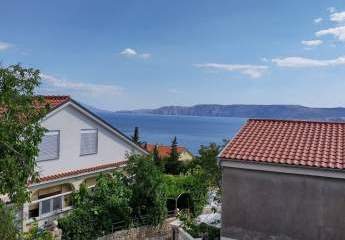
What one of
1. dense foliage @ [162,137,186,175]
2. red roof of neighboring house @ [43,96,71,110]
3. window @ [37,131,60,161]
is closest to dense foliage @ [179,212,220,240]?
window @ [37,131,60,161]

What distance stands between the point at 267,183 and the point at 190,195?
43.3 feet

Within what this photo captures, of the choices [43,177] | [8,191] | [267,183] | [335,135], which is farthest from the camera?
[43,177]

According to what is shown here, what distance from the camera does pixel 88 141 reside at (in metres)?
28.9

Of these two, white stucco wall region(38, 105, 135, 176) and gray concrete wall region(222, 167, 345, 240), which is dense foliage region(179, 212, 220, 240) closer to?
gray concrete wall region(222, 167, 345, 240)

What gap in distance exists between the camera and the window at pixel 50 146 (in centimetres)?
2453

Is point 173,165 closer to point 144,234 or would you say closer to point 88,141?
point 88,141

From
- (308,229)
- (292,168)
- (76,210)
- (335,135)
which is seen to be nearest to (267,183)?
(292,168)

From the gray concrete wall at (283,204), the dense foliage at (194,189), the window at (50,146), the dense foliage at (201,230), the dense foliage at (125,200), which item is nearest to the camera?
the gray concrete wall at (283,204)

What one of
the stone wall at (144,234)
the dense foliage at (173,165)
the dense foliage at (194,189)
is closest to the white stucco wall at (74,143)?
the dense foliage at (194,189)

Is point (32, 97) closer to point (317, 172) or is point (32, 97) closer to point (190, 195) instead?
point (317, 172)

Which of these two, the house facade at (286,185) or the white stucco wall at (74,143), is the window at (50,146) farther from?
the house facade at (286,185)

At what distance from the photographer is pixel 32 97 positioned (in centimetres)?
1309

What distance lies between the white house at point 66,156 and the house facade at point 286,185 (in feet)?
34.8

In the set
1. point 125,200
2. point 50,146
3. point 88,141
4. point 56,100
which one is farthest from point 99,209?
point 56,100
